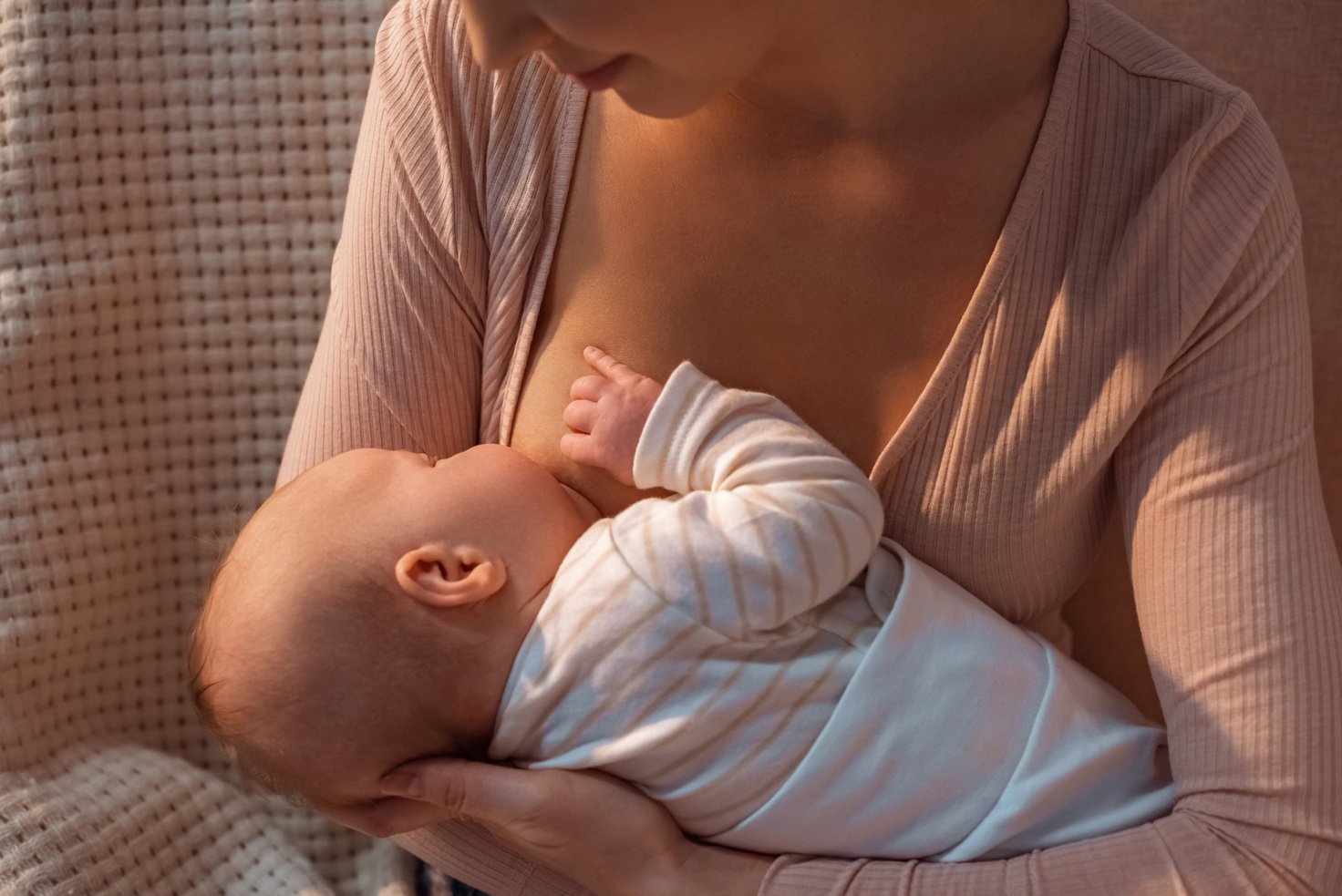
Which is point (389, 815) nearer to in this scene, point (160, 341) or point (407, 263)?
point (407, 263)

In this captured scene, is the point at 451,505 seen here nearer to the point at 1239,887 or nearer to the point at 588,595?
the point at 588,595

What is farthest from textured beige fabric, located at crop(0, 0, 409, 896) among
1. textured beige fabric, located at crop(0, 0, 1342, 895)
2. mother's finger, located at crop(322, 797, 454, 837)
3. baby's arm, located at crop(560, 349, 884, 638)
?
baby's arm, located at crop(560, 349, 884, 638)

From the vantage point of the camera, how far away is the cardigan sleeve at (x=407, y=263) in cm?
126

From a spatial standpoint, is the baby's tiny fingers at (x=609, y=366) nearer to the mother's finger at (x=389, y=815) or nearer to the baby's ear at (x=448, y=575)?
the baby's ear at (x=448, y=575)

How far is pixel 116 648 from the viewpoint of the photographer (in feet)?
5.27

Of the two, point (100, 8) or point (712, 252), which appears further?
point (100, 8)

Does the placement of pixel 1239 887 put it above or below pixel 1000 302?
below

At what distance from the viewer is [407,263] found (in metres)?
1.26

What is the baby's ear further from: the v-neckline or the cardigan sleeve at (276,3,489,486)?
the v-neckline

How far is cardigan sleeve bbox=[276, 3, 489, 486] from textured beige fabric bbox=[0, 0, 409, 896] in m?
0.39

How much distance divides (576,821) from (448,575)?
25 cm

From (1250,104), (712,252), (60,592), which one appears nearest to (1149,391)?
(1250,104)

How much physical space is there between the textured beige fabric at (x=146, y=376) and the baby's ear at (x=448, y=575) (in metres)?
0.57

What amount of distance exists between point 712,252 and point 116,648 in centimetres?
93
